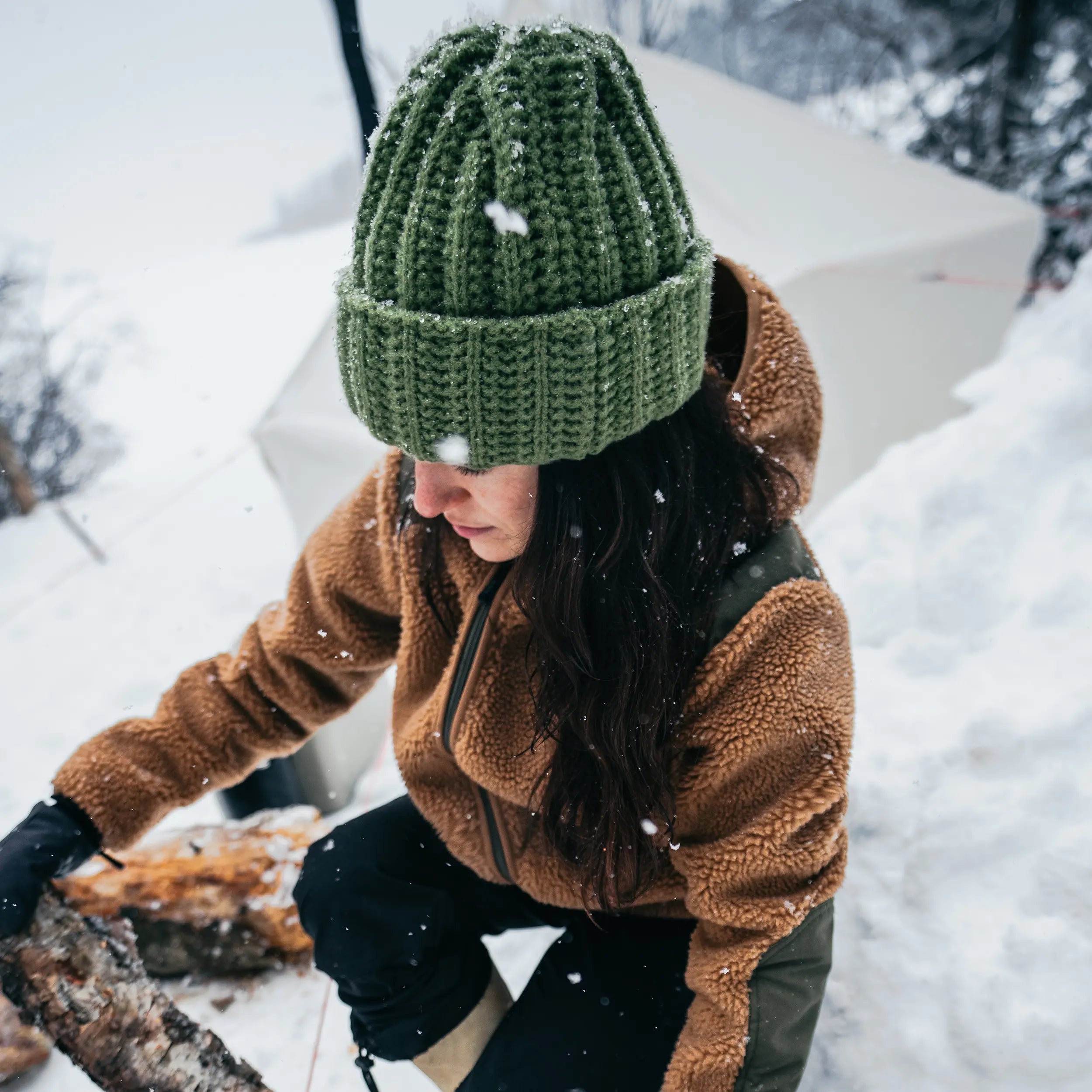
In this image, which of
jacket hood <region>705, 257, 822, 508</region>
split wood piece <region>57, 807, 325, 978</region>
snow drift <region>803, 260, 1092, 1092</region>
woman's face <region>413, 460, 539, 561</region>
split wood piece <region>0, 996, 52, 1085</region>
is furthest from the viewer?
split wood piece <region>57, 807, 325, 978</region>

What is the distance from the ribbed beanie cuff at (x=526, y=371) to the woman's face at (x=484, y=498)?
5cm

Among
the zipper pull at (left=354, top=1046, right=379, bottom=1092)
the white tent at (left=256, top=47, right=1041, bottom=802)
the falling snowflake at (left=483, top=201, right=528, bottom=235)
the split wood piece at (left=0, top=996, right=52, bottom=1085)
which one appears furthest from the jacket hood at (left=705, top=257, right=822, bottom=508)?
the white tent at (left=256, top=47, right=1041, bottom=802)

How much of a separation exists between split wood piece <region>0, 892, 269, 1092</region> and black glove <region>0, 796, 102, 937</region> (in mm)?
34

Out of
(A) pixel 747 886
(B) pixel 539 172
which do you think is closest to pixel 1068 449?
(A) pixel 747 886

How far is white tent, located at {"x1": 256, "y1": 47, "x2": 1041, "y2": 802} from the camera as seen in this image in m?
3.11

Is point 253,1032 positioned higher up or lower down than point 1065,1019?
lower down

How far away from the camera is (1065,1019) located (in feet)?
3.52

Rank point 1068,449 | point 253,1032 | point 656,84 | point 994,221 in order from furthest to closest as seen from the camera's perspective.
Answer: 1. point 994,221
2. point 656,84
3. point 1068,449
4. point 253,1032

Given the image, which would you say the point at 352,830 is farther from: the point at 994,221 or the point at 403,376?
the point at 994,221

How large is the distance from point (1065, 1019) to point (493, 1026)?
0.84m

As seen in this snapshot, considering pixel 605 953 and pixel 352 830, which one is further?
pixel 352 830

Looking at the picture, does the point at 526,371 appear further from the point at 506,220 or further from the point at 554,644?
the point at 554,644

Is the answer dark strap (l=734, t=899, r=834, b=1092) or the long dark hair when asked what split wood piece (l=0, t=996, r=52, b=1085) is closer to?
the long dark hair

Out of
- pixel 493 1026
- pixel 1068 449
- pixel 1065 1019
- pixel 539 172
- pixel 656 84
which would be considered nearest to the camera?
pixel 539 172
